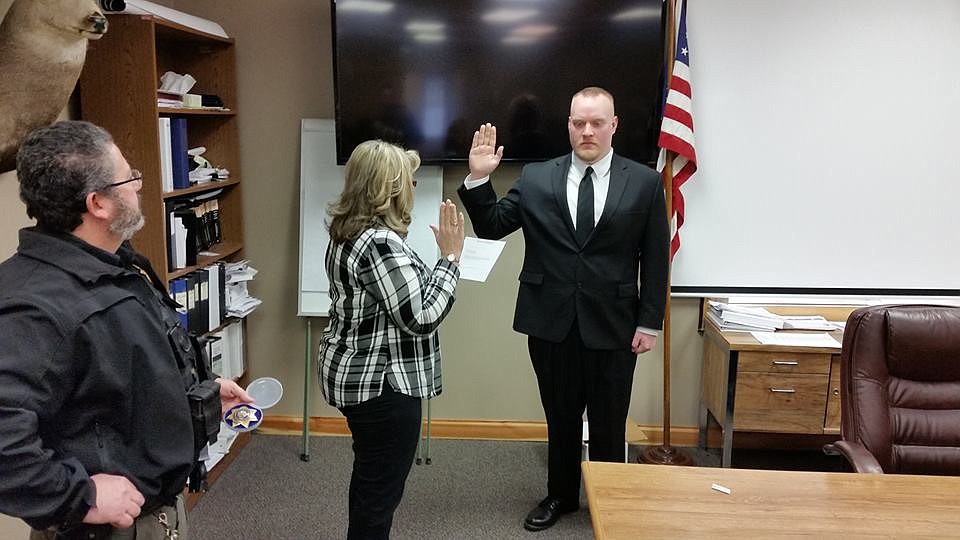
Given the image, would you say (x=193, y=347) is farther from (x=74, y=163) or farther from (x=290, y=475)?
(x=290, y=475)

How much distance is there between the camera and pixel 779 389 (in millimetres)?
3012

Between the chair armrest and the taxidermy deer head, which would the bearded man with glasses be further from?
the chair armrest

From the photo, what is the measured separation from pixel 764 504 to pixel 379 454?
3.37 ft

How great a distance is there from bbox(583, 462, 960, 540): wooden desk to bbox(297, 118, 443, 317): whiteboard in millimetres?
1913

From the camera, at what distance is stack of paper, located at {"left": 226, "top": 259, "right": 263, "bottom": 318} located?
10.7 ft

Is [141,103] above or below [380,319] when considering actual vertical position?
above

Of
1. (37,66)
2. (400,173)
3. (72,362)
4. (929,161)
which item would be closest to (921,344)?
(400,173)

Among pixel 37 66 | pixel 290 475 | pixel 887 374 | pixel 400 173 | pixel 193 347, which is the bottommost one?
pixel 290 475

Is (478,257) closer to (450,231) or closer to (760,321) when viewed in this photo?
(450,231)

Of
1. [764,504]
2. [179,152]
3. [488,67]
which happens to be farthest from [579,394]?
[179,152]

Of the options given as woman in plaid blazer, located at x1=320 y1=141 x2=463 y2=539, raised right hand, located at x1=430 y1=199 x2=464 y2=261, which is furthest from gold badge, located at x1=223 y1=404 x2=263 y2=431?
raised right hand, located at x1=430 y1=199 x2=464 y2=261

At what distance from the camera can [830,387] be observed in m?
3.00

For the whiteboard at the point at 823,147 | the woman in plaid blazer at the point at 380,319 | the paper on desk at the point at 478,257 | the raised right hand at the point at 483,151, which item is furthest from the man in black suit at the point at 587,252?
the whiteboard at the point at 823,147

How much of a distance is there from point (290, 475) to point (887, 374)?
7.84ft
